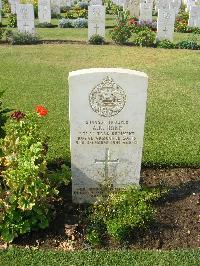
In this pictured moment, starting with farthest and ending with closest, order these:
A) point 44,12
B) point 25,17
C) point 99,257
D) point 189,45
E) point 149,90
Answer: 1. point 44,12
2. point 25,17
3. point 189,45
4. point 149,90
5. point 99,257

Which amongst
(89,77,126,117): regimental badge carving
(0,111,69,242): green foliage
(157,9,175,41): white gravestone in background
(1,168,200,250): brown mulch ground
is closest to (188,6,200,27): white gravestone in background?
(157,9,175,41): white gravestone in background

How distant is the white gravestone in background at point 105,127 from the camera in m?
4.86

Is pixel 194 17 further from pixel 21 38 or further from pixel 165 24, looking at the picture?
pixel 21 38

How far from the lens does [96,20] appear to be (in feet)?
54.8

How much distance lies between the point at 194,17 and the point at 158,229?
57.1 feet

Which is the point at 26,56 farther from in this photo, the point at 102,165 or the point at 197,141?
the point at 102,165

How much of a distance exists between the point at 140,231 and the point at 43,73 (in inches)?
312

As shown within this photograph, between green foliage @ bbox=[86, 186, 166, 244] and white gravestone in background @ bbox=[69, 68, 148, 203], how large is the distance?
1.17 feet

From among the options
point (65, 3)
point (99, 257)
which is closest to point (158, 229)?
point (99, 257)

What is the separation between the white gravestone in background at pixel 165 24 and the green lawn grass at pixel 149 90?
1.43m

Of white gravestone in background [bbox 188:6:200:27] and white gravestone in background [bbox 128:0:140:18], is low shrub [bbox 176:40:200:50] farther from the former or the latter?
white gravestone in background [bbox 128:0:140:18]

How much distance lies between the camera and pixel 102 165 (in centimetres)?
549

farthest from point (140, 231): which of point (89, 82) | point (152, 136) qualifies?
point (152, 136)

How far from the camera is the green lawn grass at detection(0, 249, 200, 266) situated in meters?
4.65
